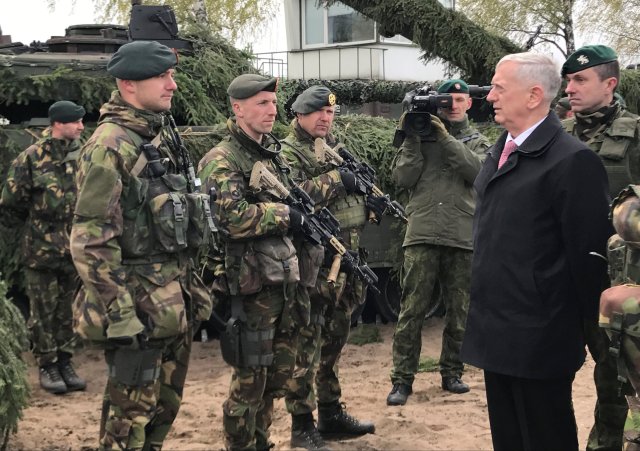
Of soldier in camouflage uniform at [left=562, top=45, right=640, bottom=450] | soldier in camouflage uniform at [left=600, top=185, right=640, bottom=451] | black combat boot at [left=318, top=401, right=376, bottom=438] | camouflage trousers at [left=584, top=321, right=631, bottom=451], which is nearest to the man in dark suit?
soldier in camouflage uniform at [left=600, top=185, right=640, bottom=451]

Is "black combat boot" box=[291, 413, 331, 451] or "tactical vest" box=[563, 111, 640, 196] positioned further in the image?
"black combat boot" box=[291, 413, 331, 451]

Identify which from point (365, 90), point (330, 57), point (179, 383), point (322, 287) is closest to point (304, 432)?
point (322, 287)

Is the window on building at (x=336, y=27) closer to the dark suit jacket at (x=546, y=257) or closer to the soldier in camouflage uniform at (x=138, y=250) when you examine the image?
the soldier in camouflage uniform at (x=138, y=250)

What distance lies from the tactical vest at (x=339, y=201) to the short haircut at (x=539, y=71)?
210cm

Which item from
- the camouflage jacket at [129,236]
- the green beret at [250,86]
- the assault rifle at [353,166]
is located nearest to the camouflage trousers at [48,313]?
the assault rifle at [353,166]

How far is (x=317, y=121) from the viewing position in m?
5.48

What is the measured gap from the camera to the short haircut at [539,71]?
11.6ft

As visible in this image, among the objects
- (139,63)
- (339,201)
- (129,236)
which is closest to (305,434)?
(339,201)

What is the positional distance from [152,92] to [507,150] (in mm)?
1586

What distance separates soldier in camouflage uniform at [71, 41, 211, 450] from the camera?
3.73 m

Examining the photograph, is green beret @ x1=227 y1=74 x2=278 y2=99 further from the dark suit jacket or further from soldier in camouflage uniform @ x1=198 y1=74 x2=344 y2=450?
the dark suit jacket

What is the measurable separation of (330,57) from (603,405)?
23.5 metres

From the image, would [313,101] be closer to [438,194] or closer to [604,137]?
[438,194]

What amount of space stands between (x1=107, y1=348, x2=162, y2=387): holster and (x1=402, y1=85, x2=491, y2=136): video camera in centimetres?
286
